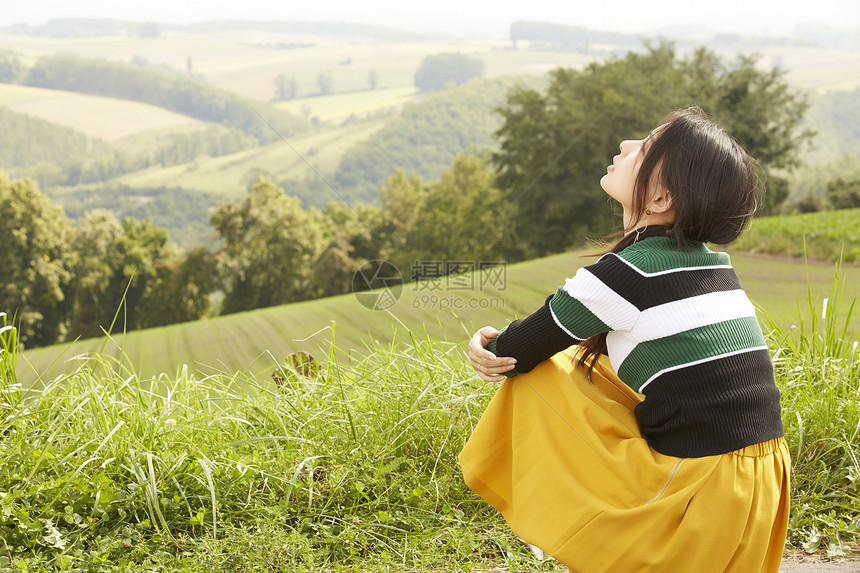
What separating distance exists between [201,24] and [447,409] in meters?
157

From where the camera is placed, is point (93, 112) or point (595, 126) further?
point (93, 112)

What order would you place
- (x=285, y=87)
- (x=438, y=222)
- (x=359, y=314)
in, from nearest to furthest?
1. (x=359, y=314)
2. (x=438, y=222)
3. (x=285, y=87)

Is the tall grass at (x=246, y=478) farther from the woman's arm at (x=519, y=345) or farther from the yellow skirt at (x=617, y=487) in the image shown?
the woman's arm at (x=519, y=345)

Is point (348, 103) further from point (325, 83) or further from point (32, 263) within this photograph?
point (32, 263)

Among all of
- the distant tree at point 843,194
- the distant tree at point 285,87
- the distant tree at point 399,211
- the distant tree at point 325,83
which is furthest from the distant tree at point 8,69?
the distant tree at point 843,194

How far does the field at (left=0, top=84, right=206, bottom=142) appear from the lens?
257ft

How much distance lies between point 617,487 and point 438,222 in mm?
36945

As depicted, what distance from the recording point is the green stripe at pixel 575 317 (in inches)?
50.5

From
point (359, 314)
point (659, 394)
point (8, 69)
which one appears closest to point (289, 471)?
point (659, 394)

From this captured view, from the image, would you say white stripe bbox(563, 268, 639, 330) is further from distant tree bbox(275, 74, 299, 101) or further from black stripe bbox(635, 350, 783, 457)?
distant tree bbox(275, 74, 299, 101)

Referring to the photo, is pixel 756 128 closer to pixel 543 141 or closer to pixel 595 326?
pixel 543 141

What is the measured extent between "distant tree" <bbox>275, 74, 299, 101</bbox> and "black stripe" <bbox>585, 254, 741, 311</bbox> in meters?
93.5

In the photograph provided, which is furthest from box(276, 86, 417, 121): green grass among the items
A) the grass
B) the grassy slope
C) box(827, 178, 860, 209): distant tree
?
the grass

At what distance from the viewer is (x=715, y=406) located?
4.06 feet
